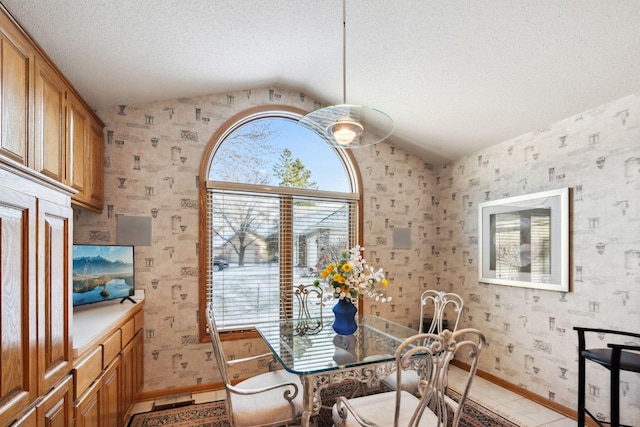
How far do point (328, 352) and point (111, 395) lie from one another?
53.8 inches

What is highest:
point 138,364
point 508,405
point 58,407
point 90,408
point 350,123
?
point 350,123

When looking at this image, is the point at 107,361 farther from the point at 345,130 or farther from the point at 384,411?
the point at 345,130

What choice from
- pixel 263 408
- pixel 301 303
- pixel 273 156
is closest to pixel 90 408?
pixel 263 408

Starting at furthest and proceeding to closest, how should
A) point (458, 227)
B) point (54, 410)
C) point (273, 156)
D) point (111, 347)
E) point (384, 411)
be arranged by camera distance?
point (458, 227), point (273, 156), point (111, 347), point (384, 411), point (54, 410)

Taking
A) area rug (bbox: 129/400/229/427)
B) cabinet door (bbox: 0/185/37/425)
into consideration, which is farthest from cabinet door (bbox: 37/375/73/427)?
area rug (bbox: 129/400/229/427)

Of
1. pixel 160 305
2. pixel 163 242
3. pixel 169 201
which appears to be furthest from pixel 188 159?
pixel 160 305

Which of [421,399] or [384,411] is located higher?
[421,399]

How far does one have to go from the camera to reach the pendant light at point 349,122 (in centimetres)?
194

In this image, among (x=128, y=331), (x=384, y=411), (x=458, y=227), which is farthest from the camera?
(x=458, y=227)

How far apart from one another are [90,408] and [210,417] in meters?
1.24

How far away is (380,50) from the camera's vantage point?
266 centimetres

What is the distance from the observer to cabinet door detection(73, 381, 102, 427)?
5.33ft

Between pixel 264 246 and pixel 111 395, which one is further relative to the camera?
pixel 264 246

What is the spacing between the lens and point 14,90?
1.68 meters
